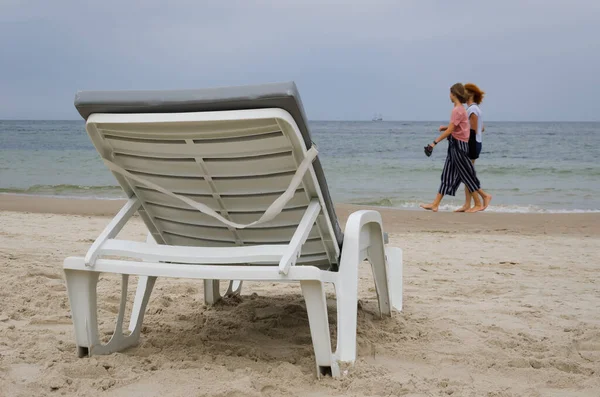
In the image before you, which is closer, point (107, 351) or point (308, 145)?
point (308, 145)

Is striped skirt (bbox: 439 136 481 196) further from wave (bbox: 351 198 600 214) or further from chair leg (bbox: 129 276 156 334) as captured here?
chair leg (bbox: 129 276 156 334)

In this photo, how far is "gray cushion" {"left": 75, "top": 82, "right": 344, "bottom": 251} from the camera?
2562mm

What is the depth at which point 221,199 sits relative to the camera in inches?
125

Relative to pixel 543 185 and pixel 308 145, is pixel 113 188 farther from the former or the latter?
pixel 308 145

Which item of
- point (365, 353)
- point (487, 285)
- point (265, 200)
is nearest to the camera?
point (265, 200)

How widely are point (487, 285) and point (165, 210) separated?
280 centimetres

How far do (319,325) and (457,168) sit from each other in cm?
752

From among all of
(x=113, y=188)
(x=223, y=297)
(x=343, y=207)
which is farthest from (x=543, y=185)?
(x=223, y=297)

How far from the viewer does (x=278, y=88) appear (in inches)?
100

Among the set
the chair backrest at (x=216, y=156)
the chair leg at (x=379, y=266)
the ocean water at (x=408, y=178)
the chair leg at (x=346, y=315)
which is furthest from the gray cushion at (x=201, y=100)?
the ocean water at (x=408, y=178)

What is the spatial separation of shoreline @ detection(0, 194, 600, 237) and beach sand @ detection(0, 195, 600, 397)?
2197 mm

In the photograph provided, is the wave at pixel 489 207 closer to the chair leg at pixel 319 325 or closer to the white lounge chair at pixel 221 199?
the white lounge chair at pixel 221 199

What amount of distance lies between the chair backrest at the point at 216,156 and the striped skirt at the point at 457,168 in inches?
264

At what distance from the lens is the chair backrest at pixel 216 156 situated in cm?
265
